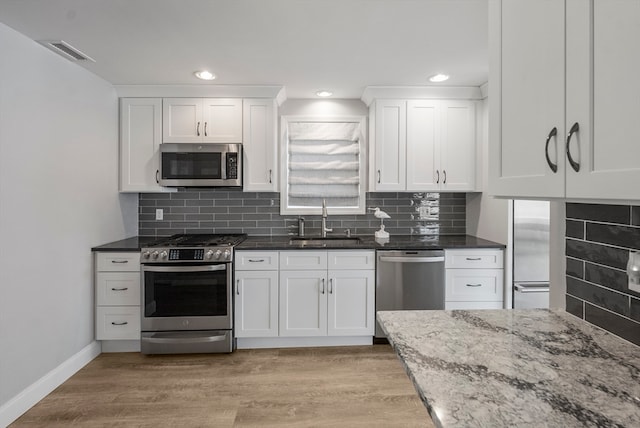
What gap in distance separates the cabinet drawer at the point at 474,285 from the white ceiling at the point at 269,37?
1699 mm

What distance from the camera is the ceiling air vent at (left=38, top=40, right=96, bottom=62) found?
2.39 m

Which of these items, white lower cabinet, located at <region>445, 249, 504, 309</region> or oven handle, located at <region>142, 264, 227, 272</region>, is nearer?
oven handle, located at <region>142, 264, 227, 272</region>

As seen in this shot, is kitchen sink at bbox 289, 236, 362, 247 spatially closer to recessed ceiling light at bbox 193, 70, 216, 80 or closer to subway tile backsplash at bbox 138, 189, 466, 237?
subway tile backsplash at bbox 138, 189, 466, 237

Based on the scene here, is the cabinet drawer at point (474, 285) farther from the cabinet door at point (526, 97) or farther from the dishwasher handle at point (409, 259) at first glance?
the cabinet door at point (526, 97)

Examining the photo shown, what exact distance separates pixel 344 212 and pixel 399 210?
583 mm

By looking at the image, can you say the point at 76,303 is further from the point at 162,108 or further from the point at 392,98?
the point at 392,98

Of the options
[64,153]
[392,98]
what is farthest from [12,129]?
[392,98]

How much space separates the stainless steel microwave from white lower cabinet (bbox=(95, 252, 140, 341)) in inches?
30.5

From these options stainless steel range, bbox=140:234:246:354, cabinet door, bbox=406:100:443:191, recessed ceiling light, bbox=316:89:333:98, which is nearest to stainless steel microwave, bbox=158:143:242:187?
stainless steel range, bbox=140:234:246:354

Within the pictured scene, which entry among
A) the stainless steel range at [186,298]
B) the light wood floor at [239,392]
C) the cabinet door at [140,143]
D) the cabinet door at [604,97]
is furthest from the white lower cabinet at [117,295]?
the cabinet door at [604,97]

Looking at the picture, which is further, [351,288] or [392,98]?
[392,98]

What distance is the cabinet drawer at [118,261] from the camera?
9.93 feet

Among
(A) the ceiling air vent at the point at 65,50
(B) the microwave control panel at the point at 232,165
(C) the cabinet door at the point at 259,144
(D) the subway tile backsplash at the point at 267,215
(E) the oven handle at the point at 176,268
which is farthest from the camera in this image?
(D) the subway tile backsplash at the point at 267,215

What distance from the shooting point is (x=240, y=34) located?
7.55ft
